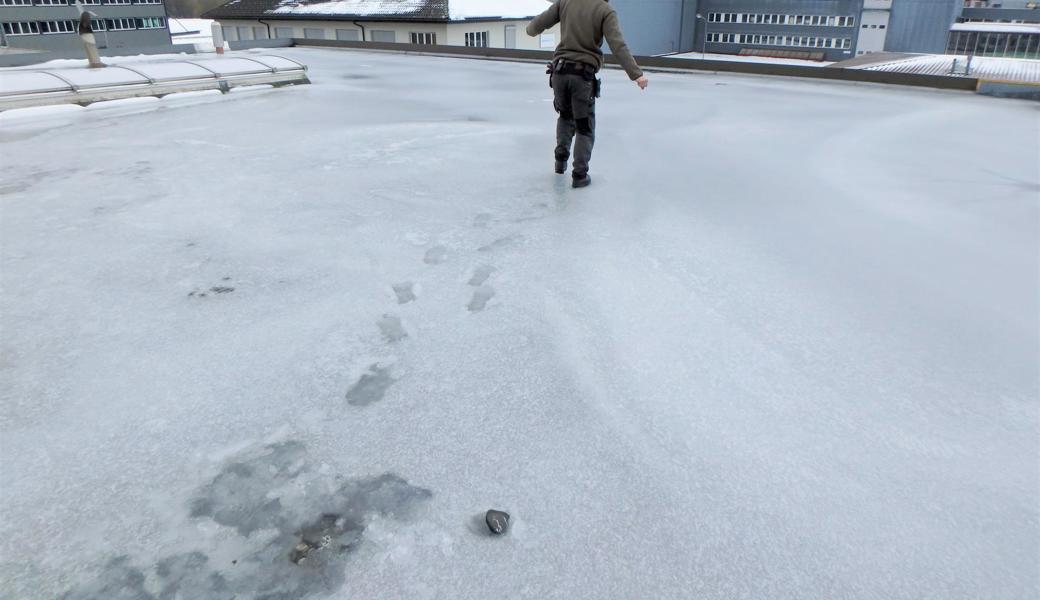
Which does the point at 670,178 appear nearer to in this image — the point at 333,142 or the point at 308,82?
the point at 333,142

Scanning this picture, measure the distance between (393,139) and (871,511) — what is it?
473 centimetres

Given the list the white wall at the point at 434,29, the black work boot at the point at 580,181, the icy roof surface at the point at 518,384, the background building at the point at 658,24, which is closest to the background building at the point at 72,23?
the white wall at the point at 434,29

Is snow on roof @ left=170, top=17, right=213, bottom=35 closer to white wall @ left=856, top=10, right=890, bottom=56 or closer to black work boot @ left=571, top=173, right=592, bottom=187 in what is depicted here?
black work boot @ left=571, top=173, right=592, bottom=187

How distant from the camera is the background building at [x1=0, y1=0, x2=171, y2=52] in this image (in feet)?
137

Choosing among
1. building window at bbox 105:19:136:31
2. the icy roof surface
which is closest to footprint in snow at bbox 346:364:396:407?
the icy roof surface

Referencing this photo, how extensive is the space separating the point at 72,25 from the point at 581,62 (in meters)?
57.4

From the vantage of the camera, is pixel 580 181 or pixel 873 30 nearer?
pixel 580 181

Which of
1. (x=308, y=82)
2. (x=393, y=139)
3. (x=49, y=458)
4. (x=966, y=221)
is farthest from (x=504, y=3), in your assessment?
(x=49, y=458)

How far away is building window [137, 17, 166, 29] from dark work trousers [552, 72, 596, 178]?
Answer: 5840 centimetres

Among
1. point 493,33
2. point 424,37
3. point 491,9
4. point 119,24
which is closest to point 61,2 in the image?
point 119,24

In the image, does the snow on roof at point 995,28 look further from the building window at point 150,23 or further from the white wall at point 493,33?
the building window at point 150,23

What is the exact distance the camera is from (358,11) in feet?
77.9

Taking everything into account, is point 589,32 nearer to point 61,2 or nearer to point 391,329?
point 391,329

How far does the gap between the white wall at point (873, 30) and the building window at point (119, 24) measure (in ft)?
181
